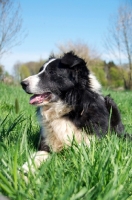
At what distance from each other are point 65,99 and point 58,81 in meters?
0.26

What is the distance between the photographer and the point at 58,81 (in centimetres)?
385

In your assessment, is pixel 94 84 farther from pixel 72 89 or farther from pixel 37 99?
pixel 37 99

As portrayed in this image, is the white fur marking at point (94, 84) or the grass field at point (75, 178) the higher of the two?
the white fur marking at point (94, 84)

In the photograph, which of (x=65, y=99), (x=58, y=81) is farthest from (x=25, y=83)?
(x=65, y=99)

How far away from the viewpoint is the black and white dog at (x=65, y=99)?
11.9ft

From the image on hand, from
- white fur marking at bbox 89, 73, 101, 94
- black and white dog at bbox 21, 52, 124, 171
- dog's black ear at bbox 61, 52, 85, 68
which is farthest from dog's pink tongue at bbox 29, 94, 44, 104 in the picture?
white fur marking at bbox 89, 73, 101, 94

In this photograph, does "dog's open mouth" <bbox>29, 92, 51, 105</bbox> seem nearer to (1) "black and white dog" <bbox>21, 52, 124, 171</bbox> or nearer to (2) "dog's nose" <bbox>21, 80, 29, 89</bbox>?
(1) "black and white dog" <bbox>21, 52, 124, 171</bbox>

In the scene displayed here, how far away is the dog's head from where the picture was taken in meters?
3.81

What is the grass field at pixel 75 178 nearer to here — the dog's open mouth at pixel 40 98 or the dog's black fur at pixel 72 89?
the dog's black fur at pixel 72 89

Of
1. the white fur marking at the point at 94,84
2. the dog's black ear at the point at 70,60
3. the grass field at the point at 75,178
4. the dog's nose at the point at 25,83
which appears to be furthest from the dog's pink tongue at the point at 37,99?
the grass field at the point at 75,178

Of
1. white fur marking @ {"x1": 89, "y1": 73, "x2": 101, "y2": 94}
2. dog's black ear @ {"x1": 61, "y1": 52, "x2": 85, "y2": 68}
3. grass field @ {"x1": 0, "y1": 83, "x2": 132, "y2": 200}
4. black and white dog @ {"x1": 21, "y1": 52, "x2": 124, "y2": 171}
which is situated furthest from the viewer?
white fur marking @ {"x1": 89, "y1": 73, "x2": 101, "y2": 94}

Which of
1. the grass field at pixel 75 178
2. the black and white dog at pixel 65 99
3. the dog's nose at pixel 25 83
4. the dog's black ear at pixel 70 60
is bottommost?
the grass field at pixel 75 178

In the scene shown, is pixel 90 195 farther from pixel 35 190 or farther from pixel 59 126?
pixel 59 126

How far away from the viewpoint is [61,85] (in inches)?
150
